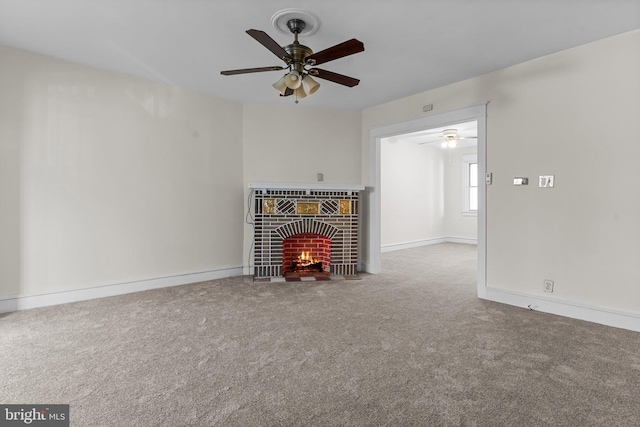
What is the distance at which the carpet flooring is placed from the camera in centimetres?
166

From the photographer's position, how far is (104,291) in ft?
12.0

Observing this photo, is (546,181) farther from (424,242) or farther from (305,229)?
(424,242)

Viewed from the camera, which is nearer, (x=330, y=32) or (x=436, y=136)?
(x=330, y=32)

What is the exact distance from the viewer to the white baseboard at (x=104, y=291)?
321 centimetres

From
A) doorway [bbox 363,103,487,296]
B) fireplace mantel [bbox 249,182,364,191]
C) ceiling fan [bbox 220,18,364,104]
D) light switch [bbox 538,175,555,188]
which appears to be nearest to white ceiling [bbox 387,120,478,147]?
doorway [bbox 363,103,487,296]

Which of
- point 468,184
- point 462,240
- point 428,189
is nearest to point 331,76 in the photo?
point 428,189

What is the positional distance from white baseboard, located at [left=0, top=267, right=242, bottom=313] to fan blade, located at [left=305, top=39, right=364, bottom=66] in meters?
3.10

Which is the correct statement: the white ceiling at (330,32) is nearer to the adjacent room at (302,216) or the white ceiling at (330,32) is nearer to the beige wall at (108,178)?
the adjacent room at (302,216)

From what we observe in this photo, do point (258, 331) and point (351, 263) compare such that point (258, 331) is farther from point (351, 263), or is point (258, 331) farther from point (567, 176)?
point (567, 176)

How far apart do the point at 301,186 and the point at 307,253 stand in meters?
1.05

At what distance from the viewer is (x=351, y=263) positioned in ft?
15.7

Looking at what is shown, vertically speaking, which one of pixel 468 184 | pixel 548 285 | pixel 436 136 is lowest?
pixel 548 285

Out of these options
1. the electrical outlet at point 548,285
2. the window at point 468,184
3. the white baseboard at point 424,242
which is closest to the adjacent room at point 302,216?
the electrical outlet at point 548,285

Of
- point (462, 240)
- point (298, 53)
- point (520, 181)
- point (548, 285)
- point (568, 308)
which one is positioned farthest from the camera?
point (462, 240)
